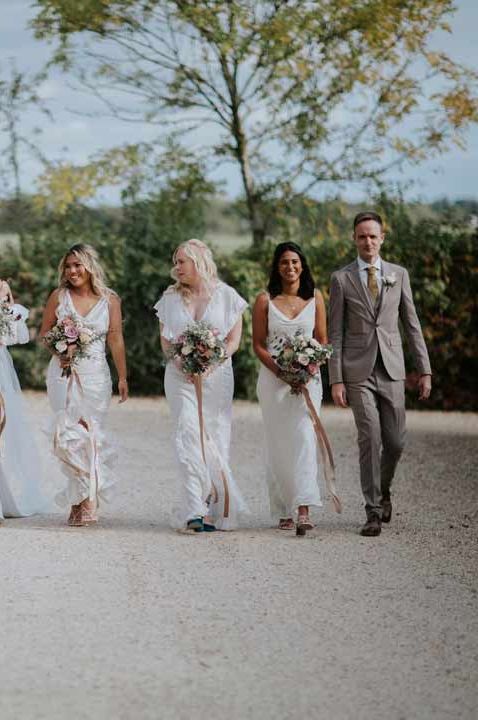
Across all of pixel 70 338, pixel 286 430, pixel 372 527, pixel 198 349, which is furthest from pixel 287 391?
pixel 70 338

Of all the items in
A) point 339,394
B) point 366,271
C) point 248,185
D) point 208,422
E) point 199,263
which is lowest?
point 208,422

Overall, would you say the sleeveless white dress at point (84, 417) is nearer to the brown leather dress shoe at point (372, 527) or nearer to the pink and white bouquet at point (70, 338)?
the pink and white bouquet at point (70, 338)

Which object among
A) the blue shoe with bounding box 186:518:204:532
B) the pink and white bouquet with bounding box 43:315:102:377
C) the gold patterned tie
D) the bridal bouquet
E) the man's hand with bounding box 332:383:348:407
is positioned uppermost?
the gold patterned tie

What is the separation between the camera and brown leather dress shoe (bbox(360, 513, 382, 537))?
8570 millimetres

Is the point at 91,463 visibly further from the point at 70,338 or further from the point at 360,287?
the point at 360,287

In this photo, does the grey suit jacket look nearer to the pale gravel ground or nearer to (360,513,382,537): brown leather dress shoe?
(360,513,382,537): brown leather dress shoe

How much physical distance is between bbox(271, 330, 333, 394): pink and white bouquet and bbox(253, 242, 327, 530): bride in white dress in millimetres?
97

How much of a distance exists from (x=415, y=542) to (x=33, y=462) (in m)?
3.14

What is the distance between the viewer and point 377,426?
8.75 metres

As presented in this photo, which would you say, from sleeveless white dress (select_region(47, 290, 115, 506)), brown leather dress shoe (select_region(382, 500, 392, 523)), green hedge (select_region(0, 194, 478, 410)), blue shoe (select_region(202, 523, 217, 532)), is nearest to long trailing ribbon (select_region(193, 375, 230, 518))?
blue shoe (select_region(202, 523, 217, 532))

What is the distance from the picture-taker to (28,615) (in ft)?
20.9

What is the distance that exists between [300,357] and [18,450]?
2516 millimetres

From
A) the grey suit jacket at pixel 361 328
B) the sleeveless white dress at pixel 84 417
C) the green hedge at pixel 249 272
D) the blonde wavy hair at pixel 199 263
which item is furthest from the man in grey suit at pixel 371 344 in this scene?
the green hedge at pixel 249 272

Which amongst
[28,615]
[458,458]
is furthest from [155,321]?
[28,615]
